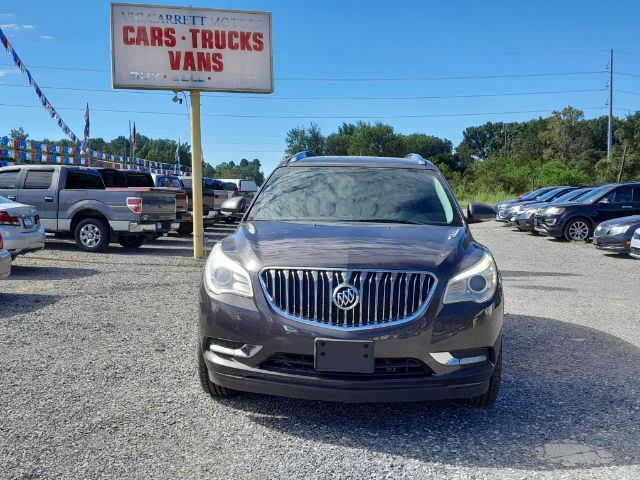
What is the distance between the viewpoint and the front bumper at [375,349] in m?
3.39

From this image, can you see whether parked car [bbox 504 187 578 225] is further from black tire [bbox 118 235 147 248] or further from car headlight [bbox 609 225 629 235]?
black tire [bbox 118 235 147 248]

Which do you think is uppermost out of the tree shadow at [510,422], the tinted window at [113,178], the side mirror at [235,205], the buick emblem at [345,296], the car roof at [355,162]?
the tinted window at [113,178]

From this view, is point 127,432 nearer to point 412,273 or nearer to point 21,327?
point 412,273

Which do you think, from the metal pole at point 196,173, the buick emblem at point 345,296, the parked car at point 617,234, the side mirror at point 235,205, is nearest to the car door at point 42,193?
the metal pole at point 196,173

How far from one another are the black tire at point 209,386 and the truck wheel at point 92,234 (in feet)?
33.6

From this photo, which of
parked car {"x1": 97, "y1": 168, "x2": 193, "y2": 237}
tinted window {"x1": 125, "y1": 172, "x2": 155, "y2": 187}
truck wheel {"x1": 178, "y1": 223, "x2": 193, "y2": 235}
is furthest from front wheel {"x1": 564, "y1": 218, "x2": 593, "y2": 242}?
tinted window {"x1": 125, "y1": 172, "x2": 155, "y2": 187}

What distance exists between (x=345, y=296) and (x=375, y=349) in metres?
0.34

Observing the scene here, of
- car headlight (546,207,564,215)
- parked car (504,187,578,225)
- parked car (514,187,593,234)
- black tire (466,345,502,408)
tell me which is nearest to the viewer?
black tire (466,345,502,408)

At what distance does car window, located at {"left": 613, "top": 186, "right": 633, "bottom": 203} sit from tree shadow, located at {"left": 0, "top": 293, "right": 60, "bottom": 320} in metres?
14.9

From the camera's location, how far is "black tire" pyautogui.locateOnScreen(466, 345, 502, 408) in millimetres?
3859

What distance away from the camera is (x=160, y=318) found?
6.88 metres

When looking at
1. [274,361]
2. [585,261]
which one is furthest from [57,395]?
[585,261]

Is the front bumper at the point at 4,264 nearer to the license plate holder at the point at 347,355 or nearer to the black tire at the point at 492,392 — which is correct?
the license plate holder at the point at 347,355

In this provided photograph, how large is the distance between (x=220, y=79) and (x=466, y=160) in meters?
99.7
